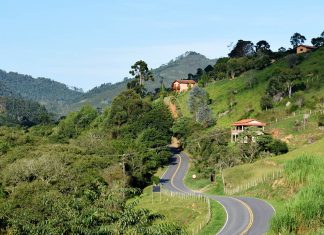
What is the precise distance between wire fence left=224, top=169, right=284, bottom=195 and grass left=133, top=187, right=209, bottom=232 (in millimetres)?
8692

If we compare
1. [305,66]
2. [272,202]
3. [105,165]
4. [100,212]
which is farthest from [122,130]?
[100,212]

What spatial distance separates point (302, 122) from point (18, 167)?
57247mm

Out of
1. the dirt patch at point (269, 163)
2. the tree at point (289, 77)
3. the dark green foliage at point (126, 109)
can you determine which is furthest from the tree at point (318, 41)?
the dirt patch at point (269, 163)

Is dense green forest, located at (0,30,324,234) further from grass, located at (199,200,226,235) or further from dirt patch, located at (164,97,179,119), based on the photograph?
grass, located at (199,200,226,235)

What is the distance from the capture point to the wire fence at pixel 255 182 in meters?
68.2

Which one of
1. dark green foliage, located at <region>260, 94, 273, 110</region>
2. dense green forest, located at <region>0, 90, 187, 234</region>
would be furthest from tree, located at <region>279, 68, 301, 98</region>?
dense green forest, located at <region>0, 90, 187, 234</region>

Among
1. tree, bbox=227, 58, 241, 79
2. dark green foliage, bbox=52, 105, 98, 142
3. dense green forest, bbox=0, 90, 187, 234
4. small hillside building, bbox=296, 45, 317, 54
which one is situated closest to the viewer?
dense green forest, bbox=0, 90, 187, 234

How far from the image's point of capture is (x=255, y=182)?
236 feet

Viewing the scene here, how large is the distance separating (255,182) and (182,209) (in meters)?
14.1

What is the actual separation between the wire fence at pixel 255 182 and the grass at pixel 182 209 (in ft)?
28.5

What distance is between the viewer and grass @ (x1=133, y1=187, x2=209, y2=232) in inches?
2271

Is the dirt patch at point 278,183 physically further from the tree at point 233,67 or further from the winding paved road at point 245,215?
the tree at point 233,67

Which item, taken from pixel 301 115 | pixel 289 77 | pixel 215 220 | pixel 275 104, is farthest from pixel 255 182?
pixel 289 77

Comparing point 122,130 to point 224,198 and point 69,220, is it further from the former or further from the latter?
point 69,220
